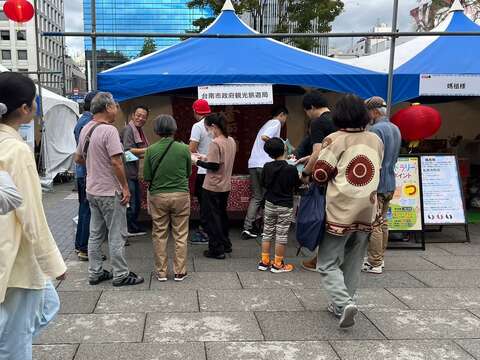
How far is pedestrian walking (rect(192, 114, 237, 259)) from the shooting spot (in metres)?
5.16

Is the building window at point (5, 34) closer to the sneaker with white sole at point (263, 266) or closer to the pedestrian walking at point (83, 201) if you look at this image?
the pedestrian walking at point (83, 201)

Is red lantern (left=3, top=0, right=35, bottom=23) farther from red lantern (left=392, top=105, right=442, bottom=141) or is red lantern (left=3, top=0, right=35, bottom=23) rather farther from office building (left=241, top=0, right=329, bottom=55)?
office building (left=241, top=0, right=329, bottom=55)

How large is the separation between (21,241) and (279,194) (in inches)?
122

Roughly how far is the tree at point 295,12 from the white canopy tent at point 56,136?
266 inches

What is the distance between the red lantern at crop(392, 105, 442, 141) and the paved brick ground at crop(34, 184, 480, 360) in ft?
6.14

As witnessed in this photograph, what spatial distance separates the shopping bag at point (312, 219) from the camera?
11.7ft

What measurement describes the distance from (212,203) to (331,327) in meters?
2.25

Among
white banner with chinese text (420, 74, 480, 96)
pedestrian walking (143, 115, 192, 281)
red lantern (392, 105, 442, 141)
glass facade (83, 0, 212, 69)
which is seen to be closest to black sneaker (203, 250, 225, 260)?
pedestrian walking (143, 115, 192, 281)

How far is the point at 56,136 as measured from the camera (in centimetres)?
1346

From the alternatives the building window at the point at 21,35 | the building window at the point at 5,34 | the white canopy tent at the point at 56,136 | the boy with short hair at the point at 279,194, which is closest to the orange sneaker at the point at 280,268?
the boy with short hair at the point at 279,194

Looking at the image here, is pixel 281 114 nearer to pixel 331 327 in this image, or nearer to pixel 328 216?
pixel 328 216

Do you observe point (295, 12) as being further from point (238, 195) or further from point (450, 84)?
point (238, 195)

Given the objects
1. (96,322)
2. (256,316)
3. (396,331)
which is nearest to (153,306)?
(96,322)

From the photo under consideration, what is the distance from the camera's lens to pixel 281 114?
20.3 ft
